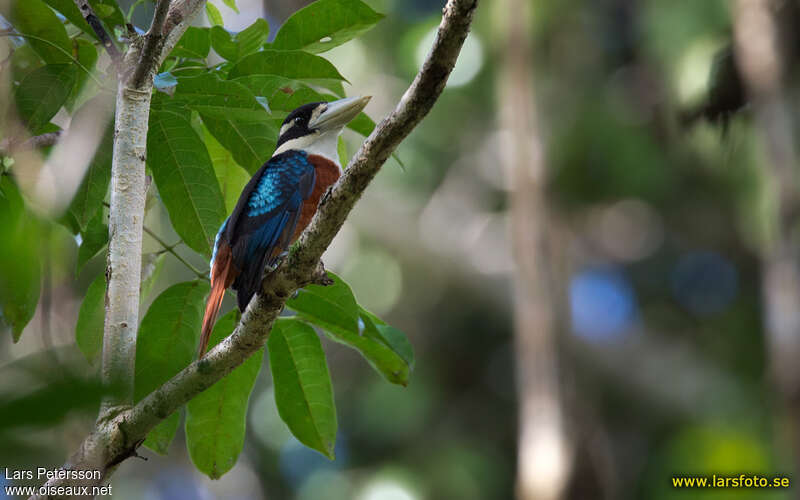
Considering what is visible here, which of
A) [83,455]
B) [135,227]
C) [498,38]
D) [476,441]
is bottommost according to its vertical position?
[476,441]

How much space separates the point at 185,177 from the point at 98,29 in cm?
44

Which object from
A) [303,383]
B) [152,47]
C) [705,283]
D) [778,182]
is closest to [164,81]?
[152,47]

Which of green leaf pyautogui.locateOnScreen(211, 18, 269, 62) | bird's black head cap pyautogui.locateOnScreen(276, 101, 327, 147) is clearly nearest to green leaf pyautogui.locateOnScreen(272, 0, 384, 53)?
green leaf pyautogui.locateOnScreen(211, 18, 269, 62)

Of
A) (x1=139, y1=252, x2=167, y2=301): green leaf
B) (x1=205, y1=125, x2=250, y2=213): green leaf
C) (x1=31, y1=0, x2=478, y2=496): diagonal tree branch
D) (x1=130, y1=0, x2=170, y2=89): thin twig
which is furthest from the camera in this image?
(x1=205, y1=125, x2=250, y2=213): green leaf

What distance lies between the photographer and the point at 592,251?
12.3 m

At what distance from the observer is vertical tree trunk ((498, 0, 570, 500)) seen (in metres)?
5.71

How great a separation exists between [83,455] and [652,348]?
31.1 ft

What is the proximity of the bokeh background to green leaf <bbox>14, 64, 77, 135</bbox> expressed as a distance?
22.3 ft

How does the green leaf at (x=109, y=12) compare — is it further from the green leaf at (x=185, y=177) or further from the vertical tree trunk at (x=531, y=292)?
the vertical tree trunk at (x=531, y=292)

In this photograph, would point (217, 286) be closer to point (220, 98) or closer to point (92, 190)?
point (92, 190)

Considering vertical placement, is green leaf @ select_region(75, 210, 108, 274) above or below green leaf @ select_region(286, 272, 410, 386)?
above

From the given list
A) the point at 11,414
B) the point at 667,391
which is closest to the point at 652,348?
the point at 667,391

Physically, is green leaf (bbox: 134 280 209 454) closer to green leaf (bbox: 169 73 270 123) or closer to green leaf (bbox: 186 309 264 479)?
green leaf (bbox: 186 309 264 479)

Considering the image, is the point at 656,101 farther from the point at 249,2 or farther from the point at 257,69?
the point at 257,69
